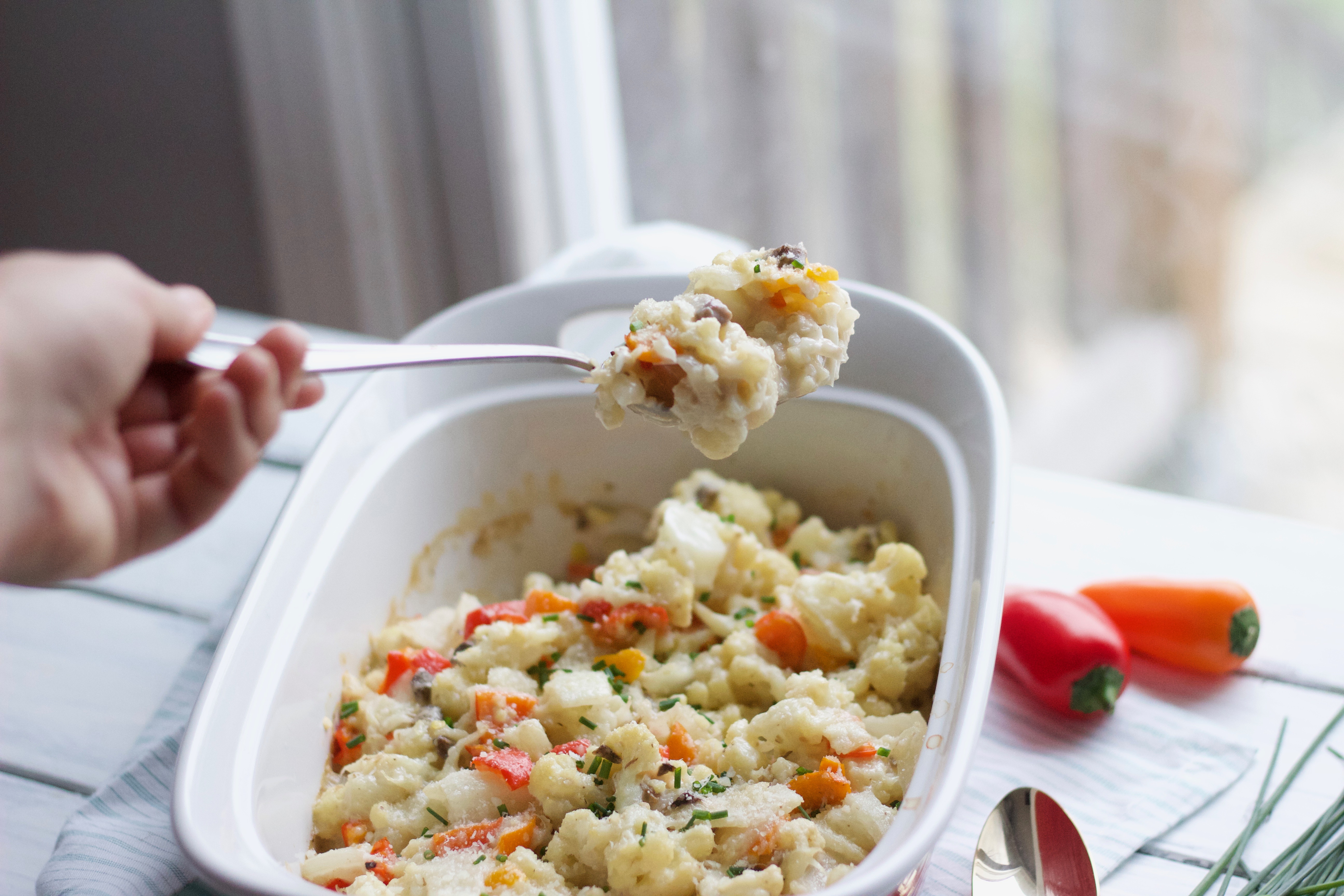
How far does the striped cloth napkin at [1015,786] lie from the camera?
3.96 ft

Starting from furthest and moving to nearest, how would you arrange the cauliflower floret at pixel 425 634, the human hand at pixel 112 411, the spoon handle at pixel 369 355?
the cauliflower floret at pixel 425 634
the spoon handle at pixel 369 355
the human hand at pixel 112 411

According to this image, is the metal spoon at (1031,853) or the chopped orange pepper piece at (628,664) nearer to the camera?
the metal spoon at (1031,853)

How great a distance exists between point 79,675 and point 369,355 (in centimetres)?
81

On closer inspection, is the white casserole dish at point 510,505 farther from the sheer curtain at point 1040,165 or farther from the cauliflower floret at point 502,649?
the sheer curtain at point 1040,165

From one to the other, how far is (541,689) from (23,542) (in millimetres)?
638

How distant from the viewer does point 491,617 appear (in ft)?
4.83

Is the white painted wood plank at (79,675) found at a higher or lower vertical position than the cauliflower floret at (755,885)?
lower

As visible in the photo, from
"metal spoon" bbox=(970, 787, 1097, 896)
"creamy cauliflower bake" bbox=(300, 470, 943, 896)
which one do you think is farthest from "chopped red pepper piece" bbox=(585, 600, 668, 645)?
"metal spoon" bbox=(970, 787, 1097, 896)

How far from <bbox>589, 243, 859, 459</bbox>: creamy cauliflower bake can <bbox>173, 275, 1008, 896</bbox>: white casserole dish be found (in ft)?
0.85

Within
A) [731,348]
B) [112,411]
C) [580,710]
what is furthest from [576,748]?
[112,411]

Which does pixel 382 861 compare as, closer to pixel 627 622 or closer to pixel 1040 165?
pixel 627 622

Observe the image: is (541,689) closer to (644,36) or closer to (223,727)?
(223,727)

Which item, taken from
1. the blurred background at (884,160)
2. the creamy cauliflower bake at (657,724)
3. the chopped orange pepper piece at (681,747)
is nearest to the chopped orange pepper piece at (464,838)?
the creamy cauliflower bake at (657,724)

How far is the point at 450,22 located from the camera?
272 cm
